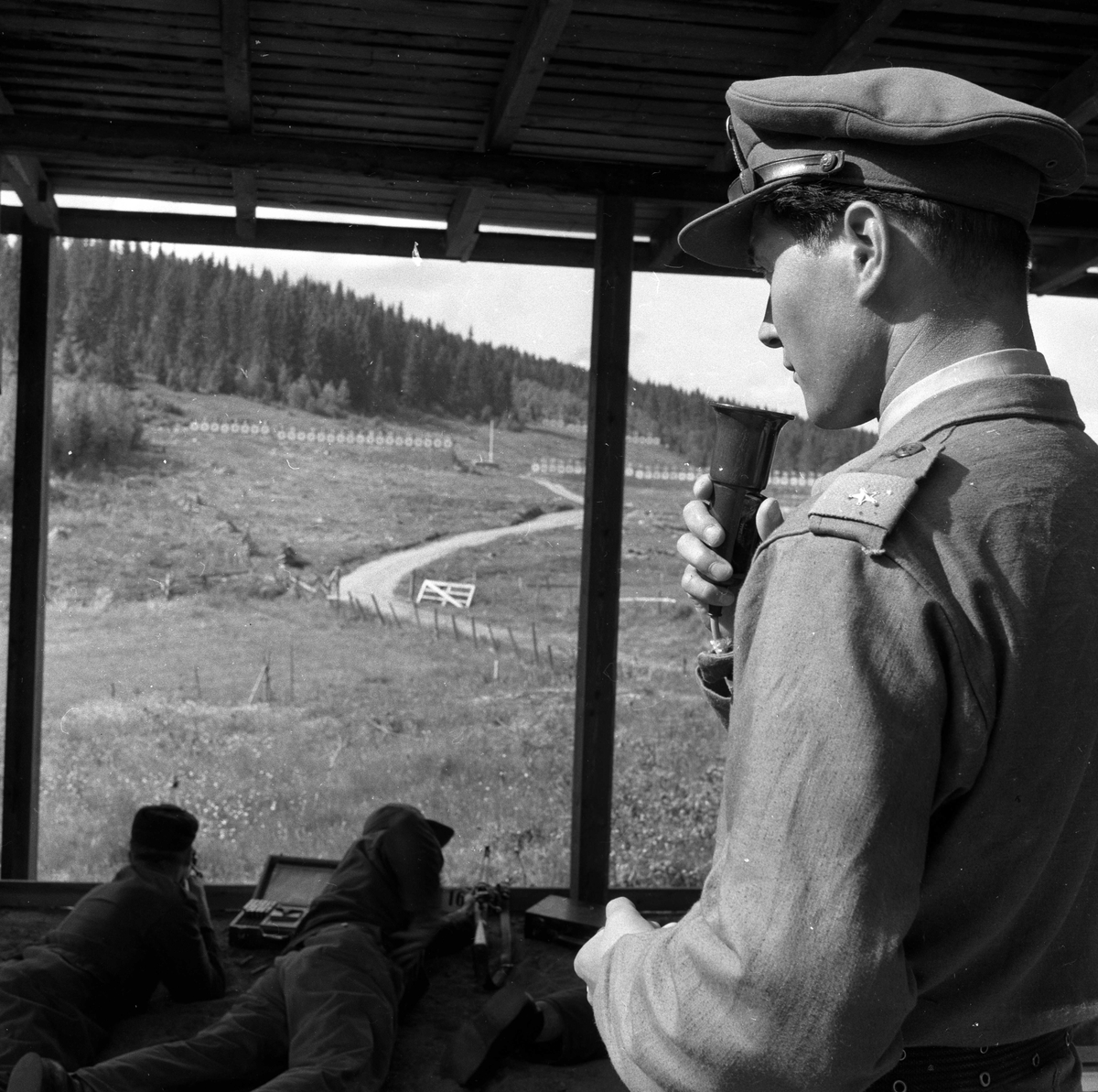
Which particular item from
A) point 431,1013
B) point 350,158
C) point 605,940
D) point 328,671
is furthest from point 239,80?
point 328,671

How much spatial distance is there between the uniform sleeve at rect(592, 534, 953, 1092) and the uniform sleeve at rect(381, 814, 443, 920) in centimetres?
424

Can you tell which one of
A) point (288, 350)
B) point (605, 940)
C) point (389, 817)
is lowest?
point (389, 817)

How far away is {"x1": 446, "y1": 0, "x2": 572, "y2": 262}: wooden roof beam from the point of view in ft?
12.8

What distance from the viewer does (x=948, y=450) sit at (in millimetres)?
888

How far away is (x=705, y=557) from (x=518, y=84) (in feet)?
11.5

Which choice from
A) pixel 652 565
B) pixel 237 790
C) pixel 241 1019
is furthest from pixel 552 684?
pixel 241 1019

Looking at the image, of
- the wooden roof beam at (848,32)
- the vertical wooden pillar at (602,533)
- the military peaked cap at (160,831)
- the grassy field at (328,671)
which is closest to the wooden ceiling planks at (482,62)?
the wooden roof beam at (848,32)

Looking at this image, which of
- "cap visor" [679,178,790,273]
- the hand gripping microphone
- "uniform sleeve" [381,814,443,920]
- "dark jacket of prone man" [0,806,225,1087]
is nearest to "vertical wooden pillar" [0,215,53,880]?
"dark jacket of prone man" [0,806,225,1087]

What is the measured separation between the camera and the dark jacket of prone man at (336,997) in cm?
369

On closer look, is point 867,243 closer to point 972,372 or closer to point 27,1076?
point 972,372

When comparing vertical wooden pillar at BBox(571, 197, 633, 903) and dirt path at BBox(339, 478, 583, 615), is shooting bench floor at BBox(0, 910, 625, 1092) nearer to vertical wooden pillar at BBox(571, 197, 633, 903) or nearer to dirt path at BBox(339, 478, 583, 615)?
vertical wooden pillar at BBox(571, 197, 633, 903)

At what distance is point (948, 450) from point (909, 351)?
11 cm

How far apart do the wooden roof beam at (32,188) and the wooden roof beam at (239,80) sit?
944mm

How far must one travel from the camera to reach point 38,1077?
3250mm
